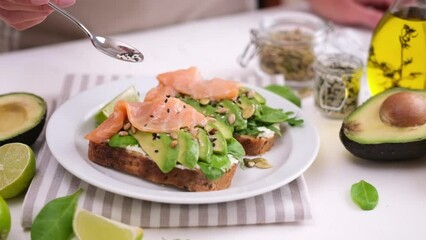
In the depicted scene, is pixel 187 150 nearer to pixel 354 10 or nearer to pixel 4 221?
pixel 4 221

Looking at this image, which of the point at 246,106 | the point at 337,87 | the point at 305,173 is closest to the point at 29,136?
the point at 246,106

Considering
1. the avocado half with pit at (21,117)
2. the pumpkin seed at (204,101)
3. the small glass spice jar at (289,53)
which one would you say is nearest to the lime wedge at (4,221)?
the avocado half with pit at (21,117)

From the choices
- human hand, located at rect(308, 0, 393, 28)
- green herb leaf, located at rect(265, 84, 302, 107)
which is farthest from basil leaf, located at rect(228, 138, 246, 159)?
human hand, located at rect(308, 0, 393, 28)

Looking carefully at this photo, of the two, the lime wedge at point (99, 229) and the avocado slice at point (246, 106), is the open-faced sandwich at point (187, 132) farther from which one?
the lime wedge at point (99, 229)

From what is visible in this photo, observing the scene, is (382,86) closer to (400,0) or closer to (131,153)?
(400,0)

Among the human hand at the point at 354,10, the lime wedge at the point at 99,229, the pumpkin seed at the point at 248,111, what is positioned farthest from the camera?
the human hand at the point at 354,10

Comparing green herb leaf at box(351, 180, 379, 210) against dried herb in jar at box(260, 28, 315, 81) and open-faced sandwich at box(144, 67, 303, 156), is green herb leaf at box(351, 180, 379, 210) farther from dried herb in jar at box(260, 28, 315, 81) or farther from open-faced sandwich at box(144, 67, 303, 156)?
dried herb in jar at box(260, 28, 315, 81)

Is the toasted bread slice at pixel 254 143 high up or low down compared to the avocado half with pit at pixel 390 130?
down
